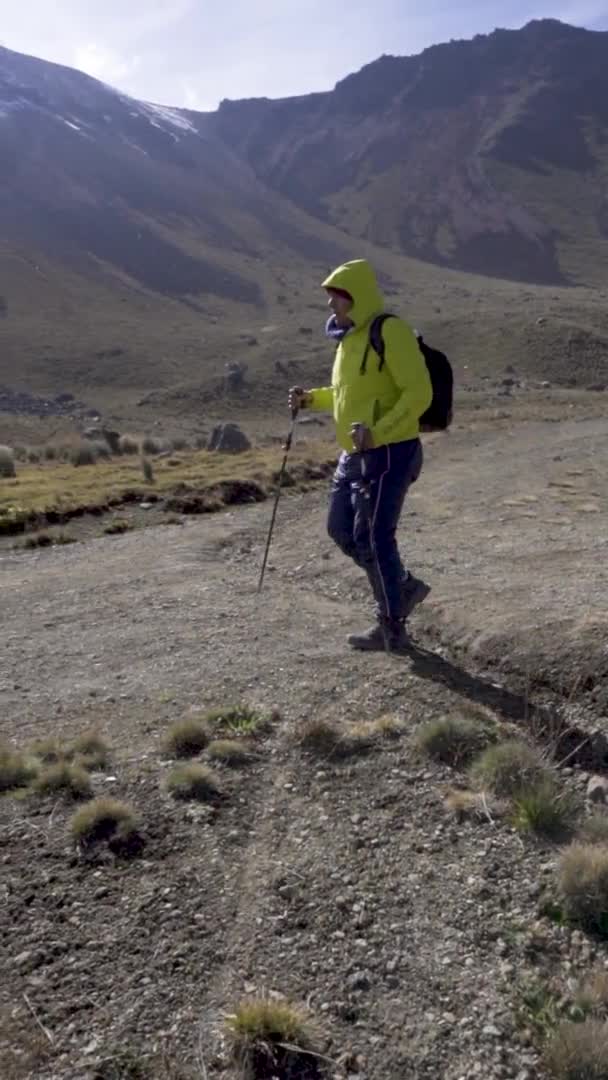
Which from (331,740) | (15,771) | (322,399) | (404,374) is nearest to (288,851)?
(331,740)

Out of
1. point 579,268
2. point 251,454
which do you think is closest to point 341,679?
point 251,454

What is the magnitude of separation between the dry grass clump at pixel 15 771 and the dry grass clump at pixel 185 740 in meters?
0.63

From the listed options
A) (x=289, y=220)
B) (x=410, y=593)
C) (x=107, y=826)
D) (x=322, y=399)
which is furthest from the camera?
(x=289, y=220)

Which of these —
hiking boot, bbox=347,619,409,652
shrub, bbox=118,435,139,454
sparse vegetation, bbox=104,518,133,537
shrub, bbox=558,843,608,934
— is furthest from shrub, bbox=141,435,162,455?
shrub, bbox=558,843,608,934

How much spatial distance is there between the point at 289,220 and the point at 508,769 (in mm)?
116764

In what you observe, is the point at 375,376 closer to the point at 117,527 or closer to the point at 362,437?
the point at 362,437

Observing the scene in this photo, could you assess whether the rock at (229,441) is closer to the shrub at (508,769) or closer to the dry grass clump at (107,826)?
the shrub at (508,769)

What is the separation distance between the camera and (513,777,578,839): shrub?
14.0 ft

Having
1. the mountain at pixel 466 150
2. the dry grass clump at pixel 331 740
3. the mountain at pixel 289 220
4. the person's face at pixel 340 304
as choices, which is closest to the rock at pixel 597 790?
the dry grass clump at pixel 331 740

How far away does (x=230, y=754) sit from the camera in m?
5.04

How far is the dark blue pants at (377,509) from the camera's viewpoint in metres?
6.06

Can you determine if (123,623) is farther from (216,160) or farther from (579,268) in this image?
(216,160)

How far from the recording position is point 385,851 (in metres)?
4.23

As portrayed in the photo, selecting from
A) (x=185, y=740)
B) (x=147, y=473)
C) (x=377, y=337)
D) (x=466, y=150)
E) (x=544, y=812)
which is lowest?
(x=147, y=473)
